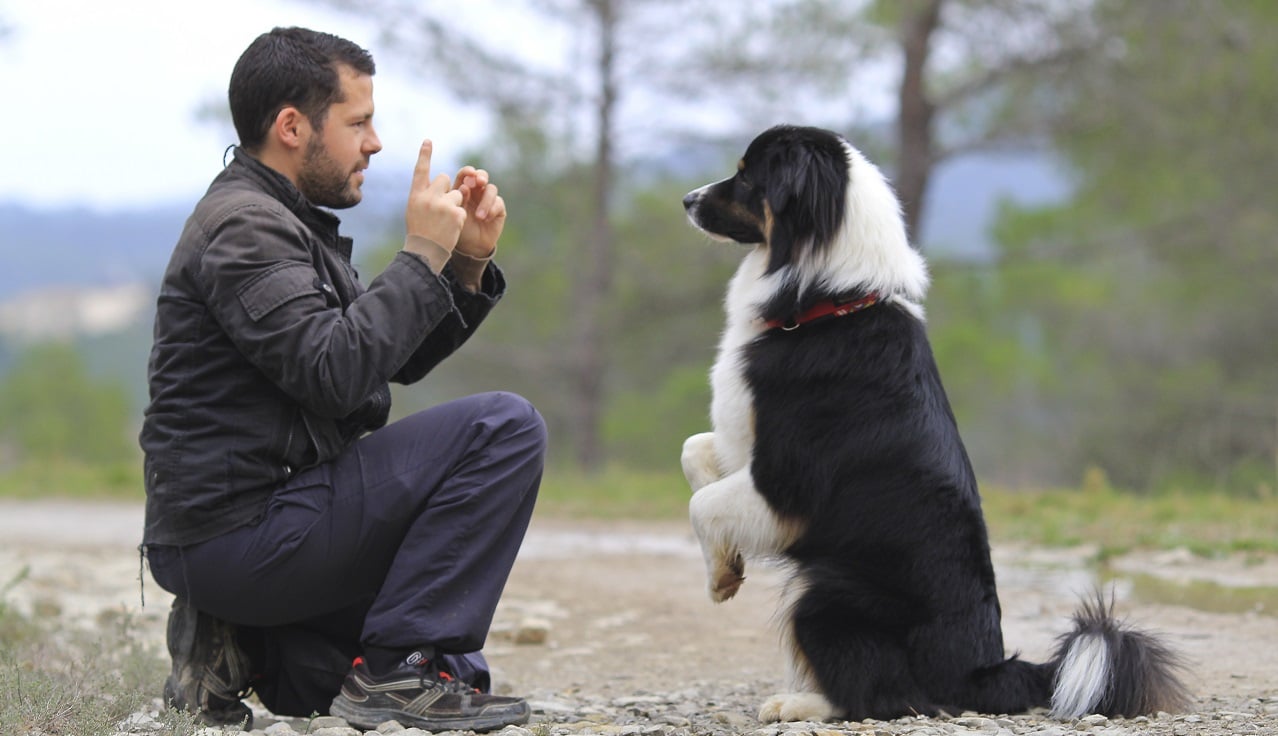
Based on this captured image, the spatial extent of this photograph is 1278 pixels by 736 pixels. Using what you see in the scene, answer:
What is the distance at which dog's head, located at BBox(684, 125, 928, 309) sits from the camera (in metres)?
3.95

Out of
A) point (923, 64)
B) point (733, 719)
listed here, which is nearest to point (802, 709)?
point (733, 719)

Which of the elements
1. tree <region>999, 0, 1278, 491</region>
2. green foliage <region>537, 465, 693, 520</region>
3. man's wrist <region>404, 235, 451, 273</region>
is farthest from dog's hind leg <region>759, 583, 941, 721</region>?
tree <region>999, 0, 1278, 491</region>

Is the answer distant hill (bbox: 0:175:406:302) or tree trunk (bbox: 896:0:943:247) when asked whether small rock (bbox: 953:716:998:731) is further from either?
distant hill (bbox: 0:175:406:302)

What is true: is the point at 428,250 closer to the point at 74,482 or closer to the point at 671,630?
the point at 671,630

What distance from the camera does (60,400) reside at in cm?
4681

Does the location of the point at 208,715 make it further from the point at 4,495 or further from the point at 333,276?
the point at 4,495

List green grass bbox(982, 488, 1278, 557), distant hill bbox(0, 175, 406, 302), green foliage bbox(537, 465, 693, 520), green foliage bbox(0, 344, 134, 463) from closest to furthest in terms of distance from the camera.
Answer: green grass bbox(982, 488, 1278, 557) < green foliage bbox(537, 465, 693, 520) < green foliage bbox(0, 344, 134, 463) < distant hill bbox(0, 175, 406, 302)

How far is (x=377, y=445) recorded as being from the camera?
3.54 meters

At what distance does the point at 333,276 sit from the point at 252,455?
1.91 feet

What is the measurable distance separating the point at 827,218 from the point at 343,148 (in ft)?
4.97

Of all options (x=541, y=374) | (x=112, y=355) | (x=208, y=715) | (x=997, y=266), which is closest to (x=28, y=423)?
(x=112, y=355)

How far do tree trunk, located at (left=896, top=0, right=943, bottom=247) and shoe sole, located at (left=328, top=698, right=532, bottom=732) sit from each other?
10.6 m

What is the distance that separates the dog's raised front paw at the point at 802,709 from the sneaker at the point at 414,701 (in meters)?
0.80

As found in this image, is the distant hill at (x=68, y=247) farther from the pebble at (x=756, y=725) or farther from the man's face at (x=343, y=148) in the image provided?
the pebble at (x=756, y=725)
